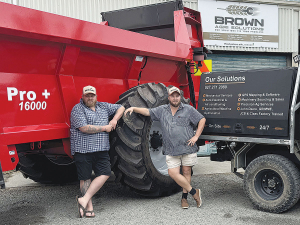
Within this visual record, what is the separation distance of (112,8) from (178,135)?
6.50m

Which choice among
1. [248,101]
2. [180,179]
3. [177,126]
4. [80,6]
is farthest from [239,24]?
[180,179]

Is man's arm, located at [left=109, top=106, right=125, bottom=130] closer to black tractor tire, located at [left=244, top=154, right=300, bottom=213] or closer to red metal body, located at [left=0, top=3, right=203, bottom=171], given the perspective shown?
red metal body, located at [left=0, top=3, right=203, bottom=171]

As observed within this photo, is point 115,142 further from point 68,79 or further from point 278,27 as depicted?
point 278,27

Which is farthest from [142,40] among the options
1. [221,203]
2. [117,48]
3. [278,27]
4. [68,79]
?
[278,27]

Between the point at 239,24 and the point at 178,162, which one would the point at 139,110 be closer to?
the point at 178,162

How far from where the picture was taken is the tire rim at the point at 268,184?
3.97 m

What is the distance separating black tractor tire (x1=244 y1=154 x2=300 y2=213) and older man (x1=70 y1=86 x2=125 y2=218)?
1.72 meters

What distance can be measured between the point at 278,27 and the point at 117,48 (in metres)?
8.78

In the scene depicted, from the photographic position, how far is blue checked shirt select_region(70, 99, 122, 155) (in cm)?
375

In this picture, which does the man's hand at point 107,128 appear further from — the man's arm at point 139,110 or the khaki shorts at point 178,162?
the khaki shorts at point 178,162

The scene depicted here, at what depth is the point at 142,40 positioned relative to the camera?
4.32 m

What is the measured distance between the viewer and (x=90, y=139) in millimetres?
3908

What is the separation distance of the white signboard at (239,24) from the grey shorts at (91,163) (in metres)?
7.50

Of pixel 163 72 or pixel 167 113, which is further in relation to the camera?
pixel 163 72
